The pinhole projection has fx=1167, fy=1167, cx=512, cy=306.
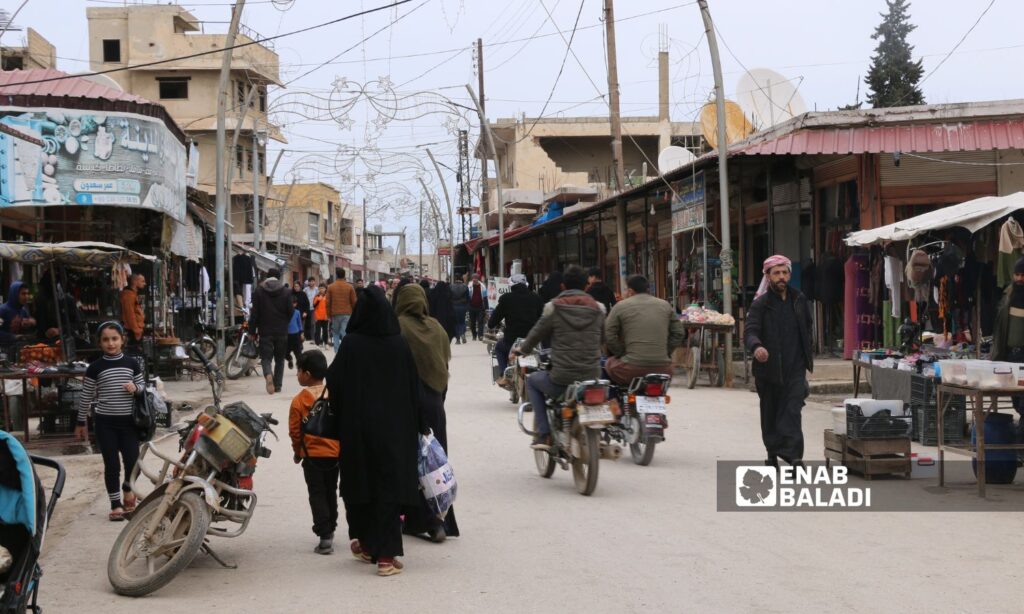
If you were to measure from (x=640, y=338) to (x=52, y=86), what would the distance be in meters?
14.0

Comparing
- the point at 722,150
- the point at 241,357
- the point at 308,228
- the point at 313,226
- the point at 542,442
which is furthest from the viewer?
the point at 313,226

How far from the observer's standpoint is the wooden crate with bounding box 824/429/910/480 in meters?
9.52

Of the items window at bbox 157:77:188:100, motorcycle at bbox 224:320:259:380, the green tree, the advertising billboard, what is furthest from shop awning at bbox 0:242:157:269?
window at bbox 157:77:188:100

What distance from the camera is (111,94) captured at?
2028cm

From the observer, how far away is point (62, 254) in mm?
13812

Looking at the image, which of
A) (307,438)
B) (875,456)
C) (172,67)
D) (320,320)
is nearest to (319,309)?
(320,320)

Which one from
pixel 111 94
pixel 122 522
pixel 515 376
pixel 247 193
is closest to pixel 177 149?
pixel 111 94

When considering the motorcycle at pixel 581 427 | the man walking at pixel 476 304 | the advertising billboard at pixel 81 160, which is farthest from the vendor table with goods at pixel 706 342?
the man walking at pixel 476 304

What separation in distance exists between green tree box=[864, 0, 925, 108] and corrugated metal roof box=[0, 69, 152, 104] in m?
33.3

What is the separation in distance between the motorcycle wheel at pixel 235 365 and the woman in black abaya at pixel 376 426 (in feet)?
50.2

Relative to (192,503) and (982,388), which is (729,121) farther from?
(192,503)

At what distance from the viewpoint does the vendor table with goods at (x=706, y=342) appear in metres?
17.9

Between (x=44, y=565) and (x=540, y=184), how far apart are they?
47.8 metres

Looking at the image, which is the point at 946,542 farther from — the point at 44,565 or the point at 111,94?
the point at 111,94
